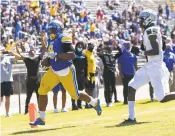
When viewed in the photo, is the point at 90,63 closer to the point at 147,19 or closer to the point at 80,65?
the point at 80,65

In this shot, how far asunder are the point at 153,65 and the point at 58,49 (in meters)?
1.72

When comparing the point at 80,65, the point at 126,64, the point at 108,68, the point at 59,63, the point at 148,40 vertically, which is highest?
the point at 148,40

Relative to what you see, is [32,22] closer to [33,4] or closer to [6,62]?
[33,4]

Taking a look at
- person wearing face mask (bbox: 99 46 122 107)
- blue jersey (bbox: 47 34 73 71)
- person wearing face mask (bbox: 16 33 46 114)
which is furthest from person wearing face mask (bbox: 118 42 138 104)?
blue jersey (bbox: 47 34 73 71)

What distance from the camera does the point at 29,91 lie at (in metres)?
17.0

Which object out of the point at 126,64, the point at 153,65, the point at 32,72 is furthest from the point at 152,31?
the point at 126,64

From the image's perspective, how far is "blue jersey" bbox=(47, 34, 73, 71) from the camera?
37.4 ft

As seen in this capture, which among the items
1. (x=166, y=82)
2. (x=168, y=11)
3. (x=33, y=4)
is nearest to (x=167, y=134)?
(x=166, y=82)

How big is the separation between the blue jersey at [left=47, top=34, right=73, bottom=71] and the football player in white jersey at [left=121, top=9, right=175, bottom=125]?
50.3 inches

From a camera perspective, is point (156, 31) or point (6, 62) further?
point (6, 62)

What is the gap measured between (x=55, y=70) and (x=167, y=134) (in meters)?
2.96

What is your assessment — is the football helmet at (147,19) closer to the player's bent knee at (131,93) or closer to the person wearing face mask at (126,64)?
the player's bent knee at (131,93)

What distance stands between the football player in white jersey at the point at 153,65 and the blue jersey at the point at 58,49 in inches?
50.3

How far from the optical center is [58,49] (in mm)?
11469
